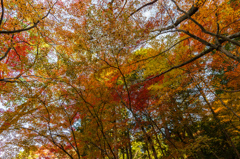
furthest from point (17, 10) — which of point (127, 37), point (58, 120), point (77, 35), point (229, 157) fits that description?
point (229, 157)

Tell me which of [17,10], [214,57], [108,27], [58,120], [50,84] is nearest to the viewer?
[17,10]

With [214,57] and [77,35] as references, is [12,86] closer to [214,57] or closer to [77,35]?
[77,35]

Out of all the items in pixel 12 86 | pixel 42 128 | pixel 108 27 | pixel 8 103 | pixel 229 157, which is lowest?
pixel 229 157

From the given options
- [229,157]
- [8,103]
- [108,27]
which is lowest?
[229,157]

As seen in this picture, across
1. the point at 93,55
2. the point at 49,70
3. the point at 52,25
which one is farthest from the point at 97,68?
the point at 52,25

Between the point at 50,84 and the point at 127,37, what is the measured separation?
160 inches

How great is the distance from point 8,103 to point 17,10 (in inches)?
152

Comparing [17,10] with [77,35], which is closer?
[17,10]

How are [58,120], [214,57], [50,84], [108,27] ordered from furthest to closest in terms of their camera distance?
[214,57], [58,120], [50,84], [108,27]

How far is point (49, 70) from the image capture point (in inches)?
214

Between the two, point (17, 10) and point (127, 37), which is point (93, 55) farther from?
point (17, 10)

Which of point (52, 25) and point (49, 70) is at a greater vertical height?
point (52, 25)

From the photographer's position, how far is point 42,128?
5445 mm

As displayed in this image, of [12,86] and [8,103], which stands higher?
[12,86]
